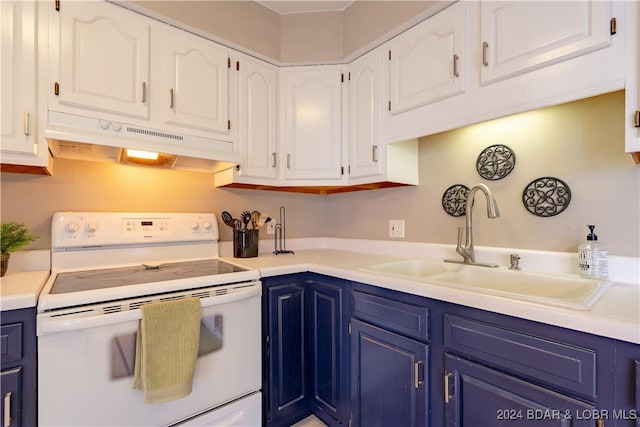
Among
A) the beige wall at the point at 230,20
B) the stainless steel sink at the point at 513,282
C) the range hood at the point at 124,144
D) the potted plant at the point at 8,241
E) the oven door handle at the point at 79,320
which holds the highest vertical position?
the beige wall at the point at 230,20

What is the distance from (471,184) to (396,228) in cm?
55

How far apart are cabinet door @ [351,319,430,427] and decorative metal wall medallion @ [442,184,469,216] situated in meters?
0.82

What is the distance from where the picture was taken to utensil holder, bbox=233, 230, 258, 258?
72.9 inches

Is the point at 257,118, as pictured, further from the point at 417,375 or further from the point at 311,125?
the point at 417,375

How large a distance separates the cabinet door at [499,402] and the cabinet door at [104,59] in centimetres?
178

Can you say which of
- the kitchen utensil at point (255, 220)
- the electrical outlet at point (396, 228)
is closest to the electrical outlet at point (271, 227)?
the kitchen utensil at point (255, 220)

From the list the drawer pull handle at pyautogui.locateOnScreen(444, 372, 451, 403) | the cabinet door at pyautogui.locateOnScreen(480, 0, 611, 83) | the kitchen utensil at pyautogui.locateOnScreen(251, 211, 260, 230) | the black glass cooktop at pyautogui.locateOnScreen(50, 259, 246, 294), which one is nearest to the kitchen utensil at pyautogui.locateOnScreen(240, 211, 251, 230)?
the kitchen utensil at pyautogui.locateOnScreen(251, 211, 260, 230)

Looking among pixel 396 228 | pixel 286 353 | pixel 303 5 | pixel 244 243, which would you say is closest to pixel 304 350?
pixel 286 353

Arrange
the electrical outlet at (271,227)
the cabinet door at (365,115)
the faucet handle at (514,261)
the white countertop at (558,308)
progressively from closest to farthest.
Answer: the white countertop at (558,308) → the faucet handle at (514,261) → the cabinet door at (365,115) → the electrical outlet at (271,227)

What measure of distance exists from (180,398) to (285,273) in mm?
673

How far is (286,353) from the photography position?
1.51m

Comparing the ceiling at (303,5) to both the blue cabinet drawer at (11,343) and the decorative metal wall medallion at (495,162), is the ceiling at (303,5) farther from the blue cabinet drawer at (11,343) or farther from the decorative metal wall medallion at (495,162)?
the blue cabinet drawer at (11,343)

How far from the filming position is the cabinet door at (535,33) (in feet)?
3.18

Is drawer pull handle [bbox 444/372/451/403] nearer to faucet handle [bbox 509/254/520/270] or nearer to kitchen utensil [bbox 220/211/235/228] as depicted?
faucet handle [bbox 509/254/520/270]
